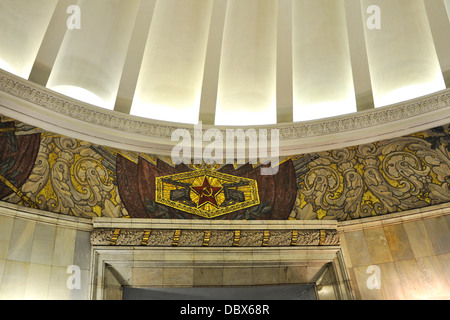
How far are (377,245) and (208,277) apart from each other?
8.07 feet

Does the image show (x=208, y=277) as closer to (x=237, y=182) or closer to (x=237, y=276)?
(x=237, y=276)

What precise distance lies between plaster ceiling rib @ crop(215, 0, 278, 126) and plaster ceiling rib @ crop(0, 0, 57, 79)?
3034 mm

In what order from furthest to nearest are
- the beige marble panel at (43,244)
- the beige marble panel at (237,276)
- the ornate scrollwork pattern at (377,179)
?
1. the ornate scrollwork pattern at (377,179)
2. the beige marble panel at (237,276)
3. the beige marble panel at (43,244)

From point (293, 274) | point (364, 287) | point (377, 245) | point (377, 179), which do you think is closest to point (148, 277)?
point (293, 274)

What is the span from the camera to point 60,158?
6035mm

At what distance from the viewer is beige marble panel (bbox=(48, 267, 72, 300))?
518cm

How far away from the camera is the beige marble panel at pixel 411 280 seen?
571 centimetres

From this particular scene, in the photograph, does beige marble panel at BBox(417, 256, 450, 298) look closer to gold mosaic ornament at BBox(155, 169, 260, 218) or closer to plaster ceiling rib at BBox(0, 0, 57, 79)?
gold mosaic ornament at BBox(155, 169, 260, 218)

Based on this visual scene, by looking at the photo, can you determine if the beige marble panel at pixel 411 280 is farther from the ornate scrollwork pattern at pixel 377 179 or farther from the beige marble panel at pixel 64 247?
the beige marble panel at pixel 64 247

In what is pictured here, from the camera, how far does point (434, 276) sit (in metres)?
5.74

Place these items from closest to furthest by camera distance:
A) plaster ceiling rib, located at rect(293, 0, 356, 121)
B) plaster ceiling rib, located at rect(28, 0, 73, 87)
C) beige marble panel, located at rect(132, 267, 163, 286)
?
beige marble panel, located at rect(132, 267, 163, 286) < plaster ceiling rib, located at rect(28, 0, 73, 87) < plaster ceiling rib, located at rect(293, 0, 356, 121)

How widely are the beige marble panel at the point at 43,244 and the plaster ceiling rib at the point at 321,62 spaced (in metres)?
4.29

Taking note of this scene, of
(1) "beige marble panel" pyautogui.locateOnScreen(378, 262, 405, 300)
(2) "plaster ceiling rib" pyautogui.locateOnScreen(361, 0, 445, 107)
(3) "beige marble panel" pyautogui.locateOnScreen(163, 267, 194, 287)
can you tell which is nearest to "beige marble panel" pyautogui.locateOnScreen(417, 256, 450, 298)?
(1) "beige marble panel" pyautogui.locateOnScreen(378, 262, 405, 300)

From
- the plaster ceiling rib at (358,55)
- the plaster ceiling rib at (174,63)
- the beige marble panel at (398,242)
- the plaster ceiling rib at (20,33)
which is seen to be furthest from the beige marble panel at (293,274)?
the plaster ceiling rib at (20,33)
